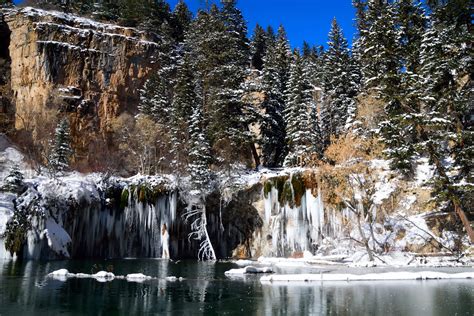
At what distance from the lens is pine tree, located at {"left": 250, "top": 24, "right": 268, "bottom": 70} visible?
210 feet

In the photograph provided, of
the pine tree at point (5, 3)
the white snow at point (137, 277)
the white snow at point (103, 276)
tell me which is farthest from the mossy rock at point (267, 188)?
the pine tree at point (5, 3)

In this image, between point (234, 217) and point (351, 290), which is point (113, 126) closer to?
point (234, 217)

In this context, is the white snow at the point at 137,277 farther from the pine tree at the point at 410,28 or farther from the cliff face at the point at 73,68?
the cliff face at the point at 73,68

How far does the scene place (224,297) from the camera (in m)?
15.7

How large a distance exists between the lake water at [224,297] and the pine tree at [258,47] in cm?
4768

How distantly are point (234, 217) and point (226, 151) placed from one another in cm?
561

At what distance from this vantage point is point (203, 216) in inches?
1308

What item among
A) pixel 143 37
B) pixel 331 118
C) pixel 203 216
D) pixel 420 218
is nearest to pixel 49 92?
pixel 143 37

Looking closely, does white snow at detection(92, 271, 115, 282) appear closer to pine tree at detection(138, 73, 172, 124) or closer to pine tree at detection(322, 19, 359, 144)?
pine tree at detection(138, 73, 172, 124)

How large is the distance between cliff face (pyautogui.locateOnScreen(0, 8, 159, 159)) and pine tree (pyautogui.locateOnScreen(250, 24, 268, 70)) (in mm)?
18216

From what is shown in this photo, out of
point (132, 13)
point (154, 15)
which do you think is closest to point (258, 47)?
point (154, 15)

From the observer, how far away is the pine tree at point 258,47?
64150mm

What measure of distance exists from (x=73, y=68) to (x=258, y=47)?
28.0 meters

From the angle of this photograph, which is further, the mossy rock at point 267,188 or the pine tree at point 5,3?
the pine tree at point 5,3
